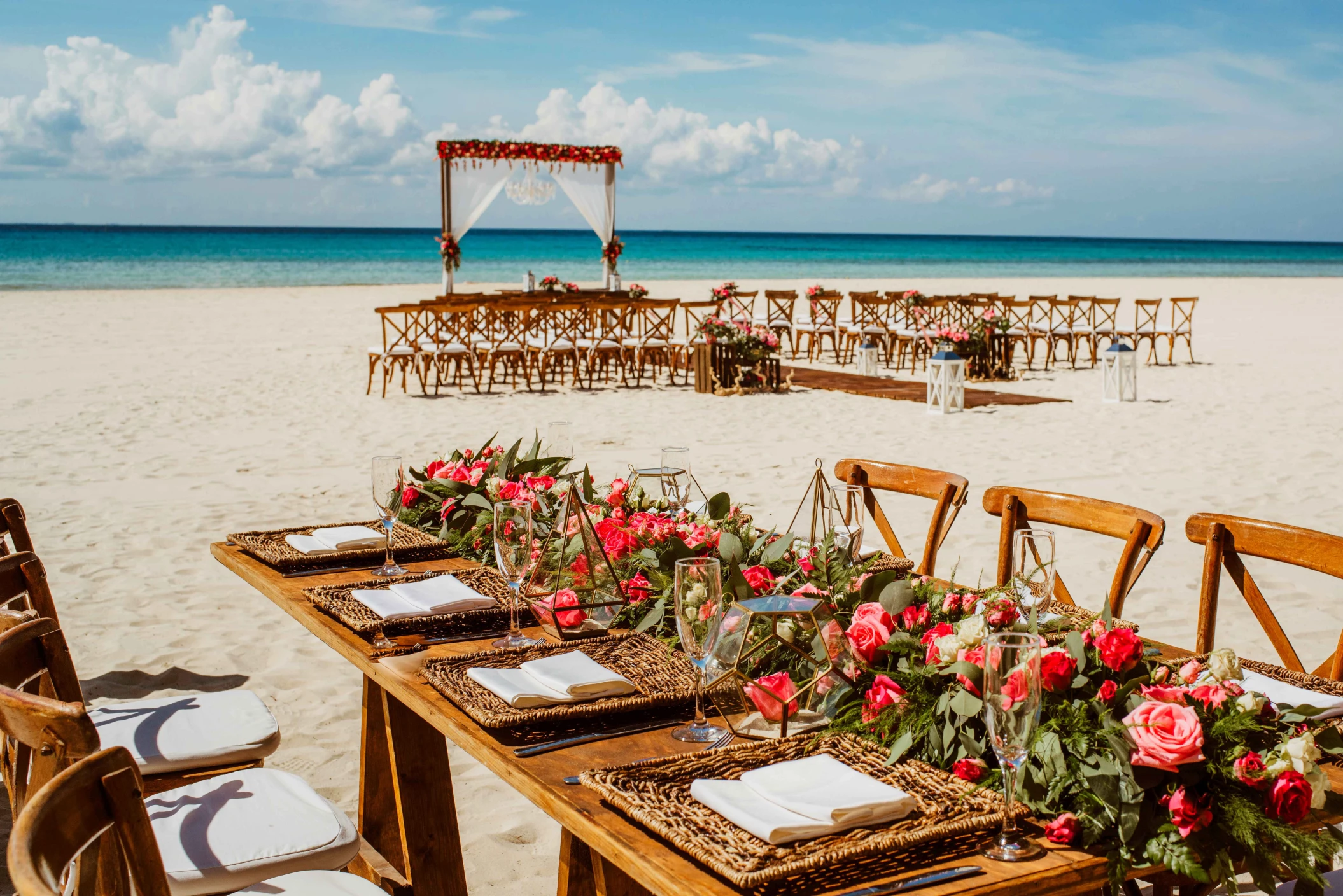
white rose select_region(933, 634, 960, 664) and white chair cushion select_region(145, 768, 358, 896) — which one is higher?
white rose select_region(933, 634, 960, 664)

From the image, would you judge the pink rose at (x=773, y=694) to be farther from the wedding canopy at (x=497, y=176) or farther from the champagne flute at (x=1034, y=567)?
the wedding canopy at (x=497, y=176)

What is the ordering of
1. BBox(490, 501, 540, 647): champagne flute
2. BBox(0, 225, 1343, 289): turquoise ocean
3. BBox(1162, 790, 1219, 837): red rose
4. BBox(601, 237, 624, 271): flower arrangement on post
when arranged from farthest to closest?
BBox(0, 225, 1343, 289): turquoise ocean < BBox(601, 237, 624, 271): flower arrangement on post < BBox(490, 501, 540, 647): champagne flute < BBox(1162, 790, 1219, 837): red rose

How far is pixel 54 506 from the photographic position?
649 centimetres

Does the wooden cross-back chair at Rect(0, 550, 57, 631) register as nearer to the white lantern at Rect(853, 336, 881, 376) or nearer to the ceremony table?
the ceremony table

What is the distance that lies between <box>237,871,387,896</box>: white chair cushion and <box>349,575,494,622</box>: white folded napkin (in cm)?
46

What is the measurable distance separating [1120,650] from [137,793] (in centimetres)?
120

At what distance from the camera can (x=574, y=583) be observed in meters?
2.11

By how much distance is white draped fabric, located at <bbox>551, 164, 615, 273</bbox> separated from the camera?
1475 cm

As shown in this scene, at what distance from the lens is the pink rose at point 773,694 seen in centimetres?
163

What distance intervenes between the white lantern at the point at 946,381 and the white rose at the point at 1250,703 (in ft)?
29.1

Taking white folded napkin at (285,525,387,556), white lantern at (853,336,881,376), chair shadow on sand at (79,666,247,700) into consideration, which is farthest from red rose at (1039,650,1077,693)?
white lantern at (853,336,881,376)

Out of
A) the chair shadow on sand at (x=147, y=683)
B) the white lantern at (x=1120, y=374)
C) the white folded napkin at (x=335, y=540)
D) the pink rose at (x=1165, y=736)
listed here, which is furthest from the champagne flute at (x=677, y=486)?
the white lantern at (x=1120, y=374)

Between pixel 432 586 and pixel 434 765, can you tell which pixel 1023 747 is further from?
pixel 434 765

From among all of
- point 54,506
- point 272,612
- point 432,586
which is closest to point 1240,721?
point 432,586
